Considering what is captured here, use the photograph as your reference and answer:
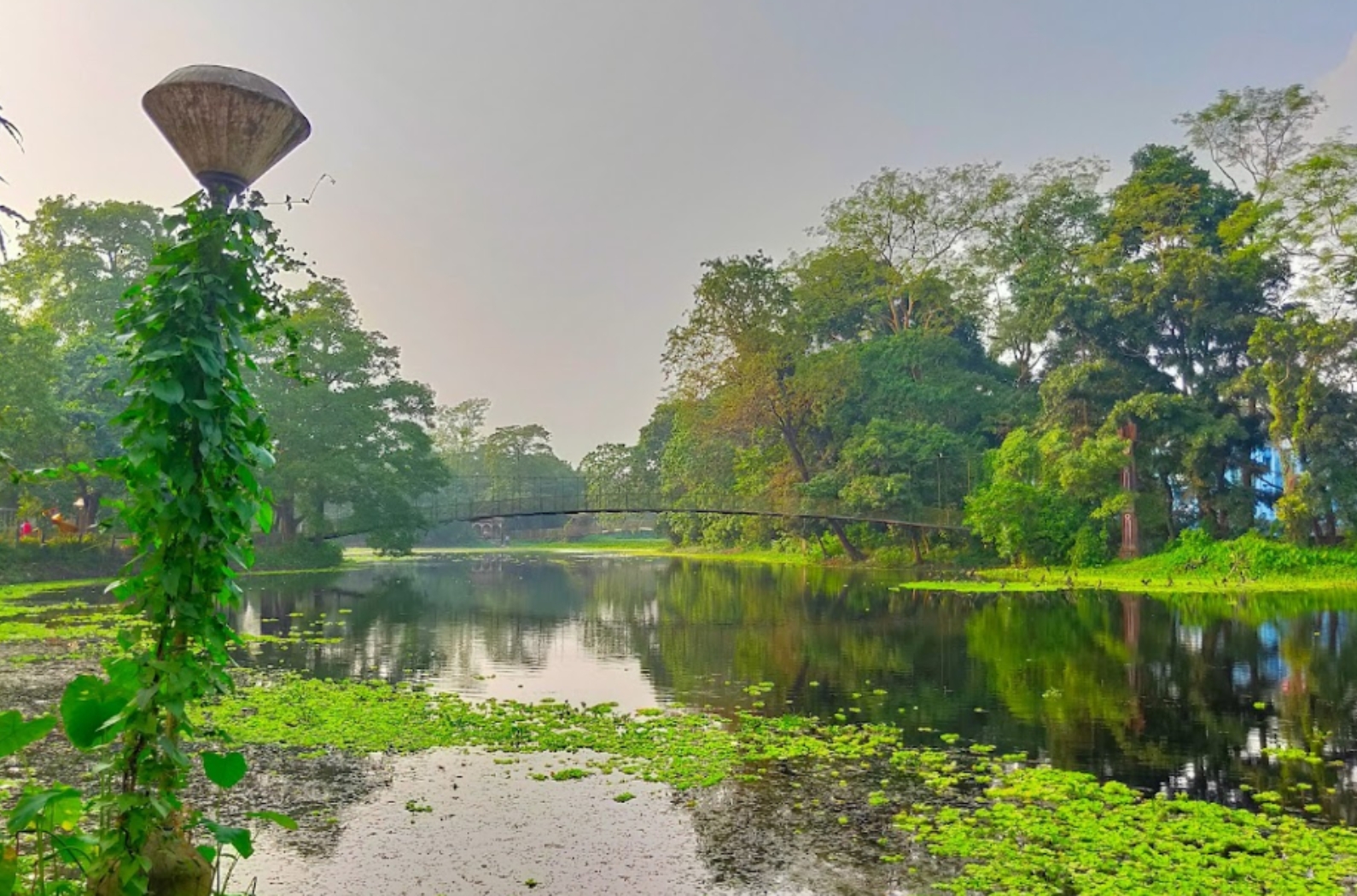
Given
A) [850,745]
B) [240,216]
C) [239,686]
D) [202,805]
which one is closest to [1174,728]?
[850,745]

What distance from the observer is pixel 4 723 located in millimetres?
3004

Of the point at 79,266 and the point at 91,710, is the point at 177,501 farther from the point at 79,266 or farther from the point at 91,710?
the point at 79,266

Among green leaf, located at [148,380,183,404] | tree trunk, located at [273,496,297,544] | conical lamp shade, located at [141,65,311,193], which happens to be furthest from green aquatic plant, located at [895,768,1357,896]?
tree trunk, located at [273,496,297,544]

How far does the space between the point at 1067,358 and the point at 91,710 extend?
2995cm

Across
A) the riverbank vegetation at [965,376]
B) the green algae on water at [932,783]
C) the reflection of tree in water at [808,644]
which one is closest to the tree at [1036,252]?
the riverbank vegetation at [965,376]

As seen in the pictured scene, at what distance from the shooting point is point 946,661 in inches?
504

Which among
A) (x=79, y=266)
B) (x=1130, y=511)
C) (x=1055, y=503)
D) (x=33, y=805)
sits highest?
(x=79, y=266)

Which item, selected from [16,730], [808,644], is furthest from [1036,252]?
[16,730]

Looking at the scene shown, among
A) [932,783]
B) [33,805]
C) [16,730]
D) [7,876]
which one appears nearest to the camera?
[7,876]

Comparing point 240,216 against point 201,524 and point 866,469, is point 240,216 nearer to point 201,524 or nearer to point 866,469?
point 201,524

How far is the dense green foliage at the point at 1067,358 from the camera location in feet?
80.7

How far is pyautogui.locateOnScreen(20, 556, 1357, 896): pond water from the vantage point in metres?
5.59

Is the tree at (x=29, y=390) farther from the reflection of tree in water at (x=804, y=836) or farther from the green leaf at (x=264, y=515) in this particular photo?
the green leaf at (x=264, y=515)

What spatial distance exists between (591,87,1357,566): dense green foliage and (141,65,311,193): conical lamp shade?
2598 centimetres
